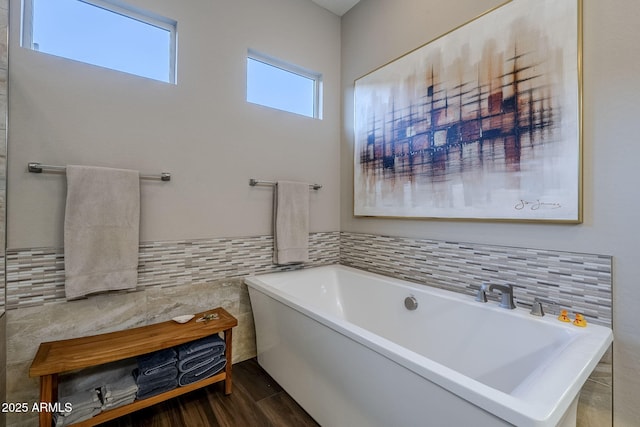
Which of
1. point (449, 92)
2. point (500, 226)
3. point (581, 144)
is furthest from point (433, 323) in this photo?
point (449, 92)

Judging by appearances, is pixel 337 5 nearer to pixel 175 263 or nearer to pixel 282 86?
pixel 282 86

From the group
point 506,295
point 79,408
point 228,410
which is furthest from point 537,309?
point 79,408

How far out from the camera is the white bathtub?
2.83 ft

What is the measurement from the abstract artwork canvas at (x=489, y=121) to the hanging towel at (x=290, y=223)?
638mm

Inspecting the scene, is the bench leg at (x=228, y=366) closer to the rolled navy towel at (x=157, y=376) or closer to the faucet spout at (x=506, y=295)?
the rolled navy towel at (x=157, y=376)

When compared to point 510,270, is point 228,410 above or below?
below

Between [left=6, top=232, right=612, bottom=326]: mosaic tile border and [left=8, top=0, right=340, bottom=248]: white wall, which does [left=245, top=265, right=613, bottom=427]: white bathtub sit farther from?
[left=8, top=0, right=340, bottom=248]: white wall

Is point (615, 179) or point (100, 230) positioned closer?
point (615, 179)

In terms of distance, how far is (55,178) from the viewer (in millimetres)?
1528

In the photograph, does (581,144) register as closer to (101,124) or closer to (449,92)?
(449,92)

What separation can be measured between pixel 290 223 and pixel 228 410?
131cm

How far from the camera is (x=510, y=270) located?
160 cm

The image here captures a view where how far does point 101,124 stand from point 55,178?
39 centimetres
